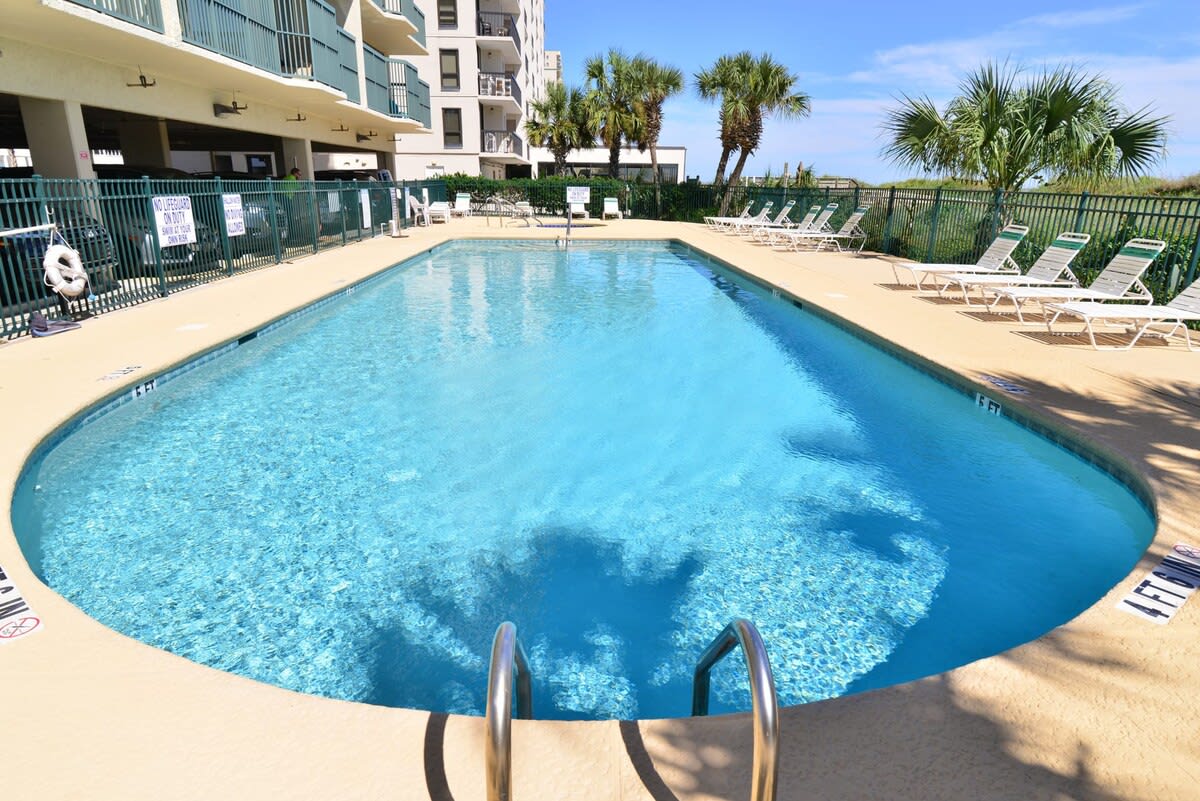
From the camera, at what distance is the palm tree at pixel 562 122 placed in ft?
121

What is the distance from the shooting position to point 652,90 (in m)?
33.7

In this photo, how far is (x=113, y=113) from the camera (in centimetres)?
1359

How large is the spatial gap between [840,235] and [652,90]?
19.3m

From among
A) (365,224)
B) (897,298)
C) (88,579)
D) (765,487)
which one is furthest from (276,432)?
(365,224)

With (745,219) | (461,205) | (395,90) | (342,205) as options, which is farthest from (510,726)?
(461,205)

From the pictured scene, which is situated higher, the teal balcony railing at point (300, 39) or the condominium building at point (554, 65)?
the condominium building at point (554, 65)

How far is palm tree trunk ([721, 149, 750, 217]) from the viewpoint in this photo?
2831 cm

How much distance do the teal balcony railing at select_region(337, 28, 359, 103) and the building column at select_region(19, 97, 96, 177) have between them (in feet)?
25.4

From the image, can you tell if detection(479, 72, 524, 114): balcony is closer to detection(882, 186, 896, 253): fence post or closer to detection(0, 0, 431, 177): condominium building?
detection(0, 0, 431, 177): condominium building

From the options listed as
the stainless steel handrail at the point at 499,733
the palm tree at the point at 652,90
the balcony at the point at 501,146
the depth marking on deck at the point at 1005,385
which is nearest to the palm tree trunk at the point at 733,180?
the palm tree at the point at 652,90

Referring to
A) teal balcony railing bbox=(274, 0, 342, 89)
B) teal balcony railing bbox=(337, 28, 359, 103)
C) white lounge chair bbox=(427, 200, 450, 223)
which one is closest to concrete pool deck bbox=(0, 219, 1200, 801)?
teal balcony railing bbox=(274, 0, 342, 89)

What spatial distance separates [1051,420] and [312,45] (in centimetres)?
1547

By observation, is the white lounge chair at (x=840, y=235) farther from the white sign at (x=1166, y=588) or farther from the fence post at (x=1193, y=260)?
the white sign at (x=1166, y=588)

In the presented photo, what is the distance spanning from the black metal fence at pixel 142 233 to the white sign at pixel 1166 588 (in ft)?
32.4
